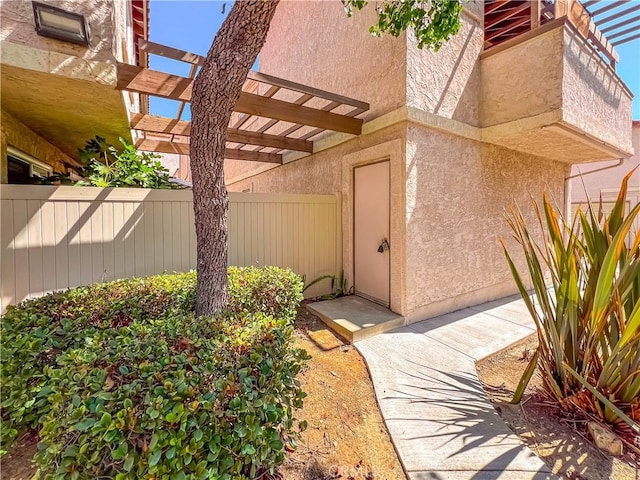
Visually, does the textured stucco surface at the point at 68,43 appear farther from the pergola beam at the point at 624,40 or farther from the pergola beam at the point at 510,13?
the pergola beam at the point at 624,40

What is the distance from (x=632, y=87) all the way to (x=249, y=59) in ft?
32.9

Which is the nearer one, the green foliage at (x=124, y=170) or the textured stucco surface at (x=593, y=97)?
the green foliage at (x=124, y=170)

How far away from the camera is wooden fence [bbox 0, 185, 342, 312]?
393 cm

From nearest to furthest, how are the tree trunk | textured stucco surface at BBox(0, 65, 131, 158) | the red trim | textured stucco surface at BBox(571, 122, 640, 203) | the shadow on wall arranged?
1. the tree trunk
2. textured stucco surface at BBox(0, 65, 131, 158)
3. the shadow on wall
4. the red trim
5. textured stucco surface at BBox(571, 122, 640, 203)

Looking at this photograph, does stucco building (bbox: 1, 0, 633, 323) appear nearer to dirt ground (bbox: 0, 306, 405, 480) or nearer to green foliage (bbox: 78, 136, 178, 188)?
green foliage (bbox: 78, 136, 178, 188)

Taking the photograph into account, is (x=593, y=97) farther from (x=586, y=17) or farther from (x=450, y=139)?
(x=450, y=139)

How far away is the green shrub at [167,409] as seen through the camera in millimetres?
1756

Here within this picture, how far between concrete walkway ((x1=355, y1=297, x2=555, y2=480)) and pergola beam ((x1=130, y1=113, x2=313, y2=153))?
5050 millimetres

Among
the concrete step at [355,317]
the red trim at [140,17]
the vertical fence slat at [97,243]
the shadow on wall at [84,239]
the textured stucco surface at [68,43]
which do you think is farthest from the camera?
the red trim at [140,17]

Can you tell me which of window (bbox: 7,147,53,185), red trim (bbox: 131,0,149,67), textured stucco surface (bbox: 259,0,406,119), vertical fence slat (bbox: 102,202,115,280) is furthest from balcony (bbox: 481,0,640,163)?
window (bbox: 7,147,53,185)

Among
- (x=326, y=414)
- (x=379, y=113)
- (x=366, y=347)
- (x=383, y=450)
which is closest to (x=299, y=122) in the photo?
(x=379, y=113)

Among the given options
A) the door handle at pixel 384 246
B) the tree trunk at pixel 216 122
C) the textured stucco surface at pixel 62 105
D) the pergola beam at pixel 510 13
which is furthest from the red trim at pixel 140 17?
the pergola beam at pixel 510 13

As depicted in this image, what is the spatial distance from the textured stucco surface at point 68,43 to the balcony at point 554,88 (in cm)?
664

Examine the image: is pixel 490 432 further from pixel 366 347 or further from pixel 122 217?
pixel 122 217
